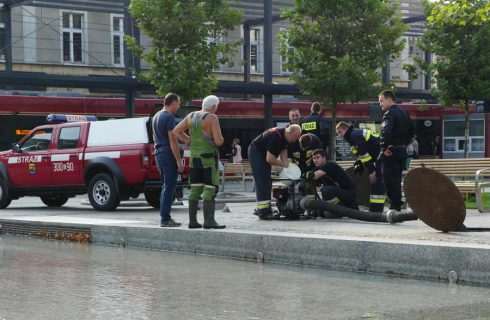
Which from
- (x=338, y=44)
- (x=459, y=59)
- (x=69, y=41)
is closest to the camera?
(x=338, y=44)

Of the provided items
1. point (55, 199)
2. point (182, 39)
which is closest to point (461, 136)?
point (182, 39)

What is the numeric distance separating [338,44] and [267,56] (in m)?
4.64

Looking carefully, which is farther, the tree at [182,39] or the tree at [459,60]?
the tree at [459,60]

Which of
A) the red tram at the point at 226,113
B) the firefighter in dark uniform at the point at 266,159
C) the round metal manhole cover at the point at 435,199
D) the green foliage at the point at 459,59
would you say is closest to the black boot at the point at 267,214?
the firefighter in dark uniform at the point at 266,159

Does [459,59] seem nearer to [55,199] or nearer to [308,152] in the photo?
[55,199]

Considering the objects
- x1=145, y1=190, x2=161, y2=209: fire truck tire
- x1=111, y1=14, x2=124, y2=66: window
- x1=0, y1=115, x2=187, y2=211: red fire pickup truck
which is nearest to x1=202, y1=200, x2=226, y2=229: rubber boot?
x1=0, y1=115, x2=187, y2=211: red fire pickup truck

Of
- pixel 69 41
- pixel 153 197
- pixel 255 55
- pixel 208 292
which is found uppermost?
pixel 69 41

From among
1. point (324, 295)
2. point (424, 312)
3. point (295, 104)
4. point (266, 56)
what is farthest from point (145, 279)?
point (295, 104)

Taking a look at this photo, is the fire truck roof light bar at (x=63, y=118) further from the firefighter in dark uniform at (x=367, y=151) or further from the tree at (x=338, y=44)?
the firefighter in dark uniform at (x=367, y=151)

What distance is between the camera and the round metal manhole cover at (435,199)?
9.15 m

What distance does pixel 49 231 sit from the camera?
41.4 ft

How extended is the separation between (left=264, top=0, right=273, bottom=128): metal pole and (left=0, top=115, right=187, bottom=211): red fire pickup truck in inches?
589

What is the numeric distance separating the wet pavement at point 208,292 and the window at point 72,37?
32.8 metres

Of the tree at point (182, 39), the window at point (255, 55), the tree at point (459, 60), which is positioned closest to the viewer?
the tree at point (182, 39)
